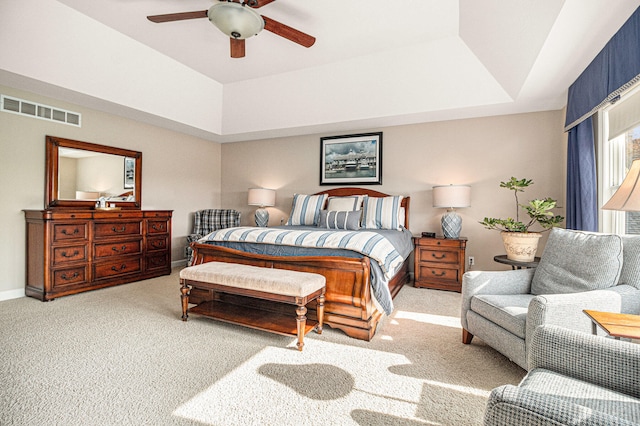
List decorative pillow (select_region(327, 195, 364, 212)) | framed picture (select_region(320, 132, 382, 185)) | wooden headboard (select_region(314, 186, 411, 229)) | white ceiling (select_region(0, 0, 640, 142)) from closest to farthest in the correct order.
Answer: white ceiling (select_region(0, 0, 640, 142)) < decorative pillow (select_region(327, 195, 364, 212)) < wooden headboard (select_region(314, 186, 411, 229)) < framed picture (select_region(320, 132, 382, 185))

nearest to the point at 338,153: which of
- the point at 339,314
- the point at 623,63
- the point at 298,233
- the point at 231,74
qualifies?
the point at 231,74

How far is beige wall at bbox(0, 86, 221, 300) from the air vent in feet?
0.17

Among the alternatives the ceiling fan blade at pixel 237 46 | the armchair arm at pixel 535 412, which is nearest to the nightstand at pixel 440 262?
the ceiling fan blade at pixel 237 46

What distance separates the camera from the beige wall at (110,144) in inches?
134

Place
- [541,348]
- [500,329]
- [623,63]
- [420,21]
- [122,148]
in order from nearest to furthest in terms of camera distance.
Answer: [541,348] → [500,329] → [623,63] → [420,21] → [122,148]

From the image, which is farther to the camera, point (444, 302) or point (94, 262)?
point (94, 262)

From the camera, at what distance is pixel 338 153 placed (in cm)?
509

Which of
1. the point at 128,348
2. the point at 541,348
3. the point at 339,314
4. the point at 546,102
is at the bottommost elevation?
the point at 128,348

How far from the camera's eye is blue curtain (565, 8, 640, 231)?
2068 millimetres

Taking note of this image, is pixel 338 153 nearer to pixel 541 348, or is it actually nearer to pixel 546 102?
pixel 546 102

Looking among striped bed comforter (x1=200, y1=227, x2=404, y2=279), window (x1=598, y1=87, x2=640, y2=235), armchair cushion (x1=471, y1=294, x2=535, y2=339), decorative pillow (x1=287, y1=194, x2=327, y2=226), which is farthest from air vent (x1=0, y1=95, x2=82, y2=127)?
window (x1=598, y1=87, x2=640, y2=235)

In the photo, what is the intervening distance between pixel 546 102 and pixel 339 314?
3.48 metres

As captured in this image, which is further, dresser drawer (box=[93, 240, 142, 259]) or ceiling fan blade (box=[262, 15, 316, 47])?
dresser drawer (box=[93, 240, 142, 259])

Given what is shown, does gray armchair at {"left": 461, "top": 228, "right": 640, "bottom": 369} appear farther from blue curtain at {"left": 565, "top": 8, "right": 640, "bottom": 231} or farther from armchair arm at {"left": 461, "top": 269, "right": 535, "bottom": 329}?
blue curtain at {"left": 565, "top": 8, "right": 640, "bottom": 231}
